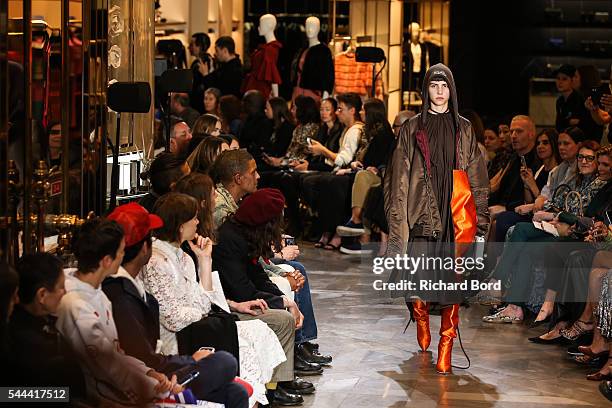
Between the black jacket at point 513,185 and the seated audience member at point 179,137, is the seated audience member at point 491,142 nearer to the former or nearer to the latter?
the black jacket at point 513,185

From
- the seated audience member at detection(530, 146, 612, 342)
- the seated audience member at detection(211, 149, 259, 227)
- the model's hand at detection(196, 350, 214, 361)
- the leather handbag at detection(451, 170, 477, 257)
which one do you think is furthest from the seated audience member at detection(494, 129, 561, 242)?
the model's hand at detection(196, 350, 214, 361)

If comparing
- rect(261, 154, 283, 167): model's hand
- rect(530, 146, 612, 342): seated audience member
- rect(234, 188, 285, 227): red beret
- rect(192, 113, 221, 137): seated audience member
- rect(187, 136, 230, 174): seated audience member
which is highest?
rect(192, 113, 221, 137): seated audience member

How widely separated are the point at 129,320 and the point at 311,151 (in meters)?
5.99

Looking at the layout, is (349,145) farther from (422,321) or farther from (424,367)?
(424,367)

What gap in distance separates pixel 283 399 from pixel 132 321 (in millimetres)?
1536

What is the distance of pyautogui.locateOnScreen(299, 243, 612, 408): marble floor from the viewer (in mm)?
5500

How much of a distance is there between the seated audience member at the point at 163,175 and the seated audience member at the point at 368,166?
3895 mm

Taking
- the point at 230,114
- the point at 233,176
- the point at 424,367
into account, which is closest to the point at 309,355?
the point at 424,367

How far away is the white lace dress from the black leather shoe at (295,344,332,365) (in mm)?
988

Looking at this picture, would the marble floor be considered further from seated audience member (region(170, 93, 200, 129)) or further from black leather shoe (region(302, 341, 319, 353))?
seated audience member (region(170, 93, 200, 129))

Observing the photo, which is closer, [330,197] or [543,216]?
[543,216]

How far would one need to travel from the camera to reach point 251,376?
15.6 feet

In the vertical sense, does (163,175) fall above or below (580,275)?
above

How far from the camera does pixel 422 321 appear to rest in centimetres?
618
